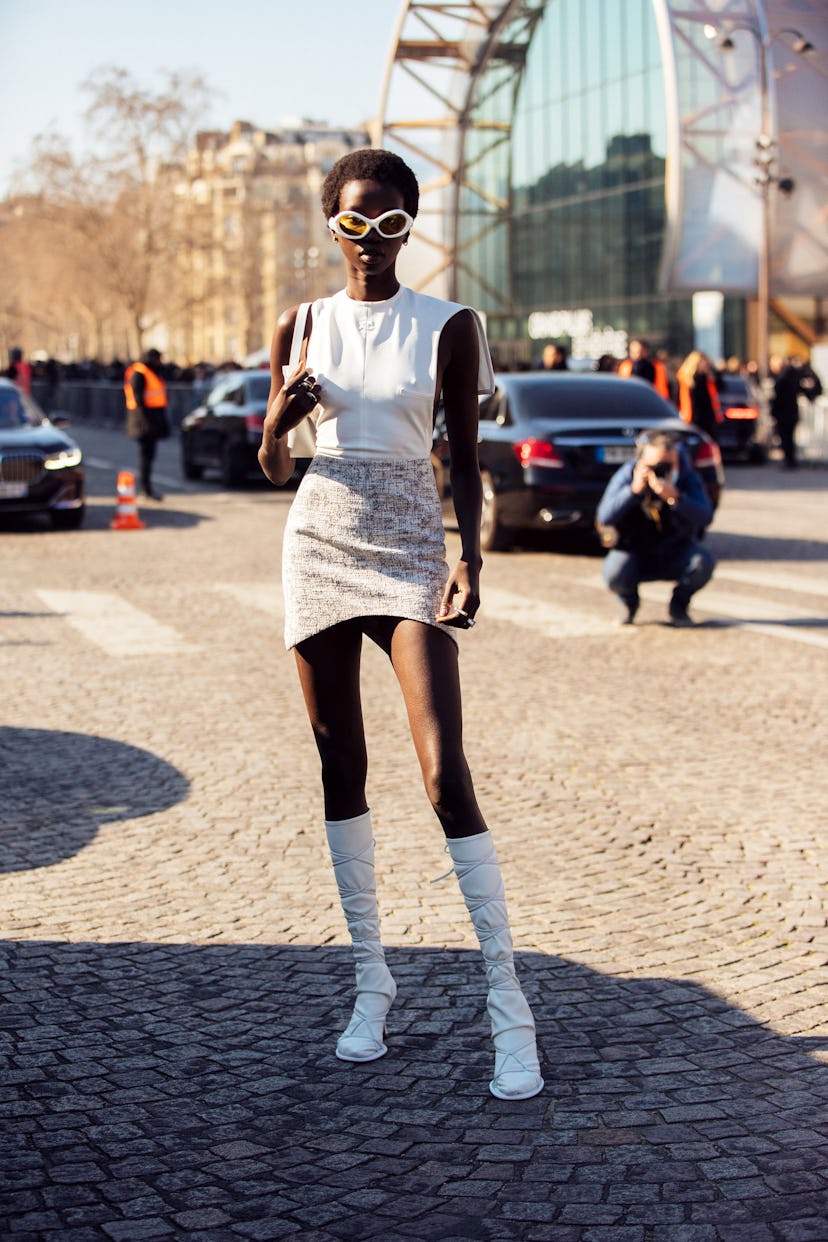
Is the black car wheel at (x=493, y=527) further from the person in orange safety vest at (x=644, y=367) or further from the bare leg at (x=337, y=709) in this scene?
the bare leg at (x=337, y=709)

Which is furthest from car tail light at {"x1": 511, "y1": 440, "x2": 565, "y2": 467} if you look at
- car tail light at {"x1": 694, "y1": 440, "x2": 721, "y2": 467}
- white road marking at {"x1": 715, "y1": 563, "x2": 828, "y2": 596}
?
white road marking at {"x1": 715, "y1": 563, "x2": 828, "y2": 596}

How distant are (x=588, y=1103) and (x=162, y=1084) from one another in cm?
89

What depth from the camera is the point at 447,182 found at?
55906 mm

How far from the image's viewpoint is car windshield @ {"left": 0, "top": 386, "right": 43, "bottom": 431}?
59.6 feet

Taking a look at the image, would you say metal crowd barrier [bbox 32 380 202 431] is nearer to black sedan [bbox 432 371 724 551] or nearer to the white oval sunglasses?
black sedan [bbox 432 371 724 551]

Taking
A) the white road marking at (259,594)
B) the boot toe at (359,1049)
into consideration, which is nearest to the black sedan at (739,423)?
the white road marking at (259,594)

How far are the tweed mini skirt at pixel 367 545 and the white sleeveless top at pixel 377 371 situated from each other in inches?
1.9

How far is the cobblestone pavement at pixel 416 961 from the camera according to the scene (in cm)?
322

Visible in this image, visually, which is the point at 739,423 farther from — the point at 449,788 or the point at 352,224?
the point at 449,788

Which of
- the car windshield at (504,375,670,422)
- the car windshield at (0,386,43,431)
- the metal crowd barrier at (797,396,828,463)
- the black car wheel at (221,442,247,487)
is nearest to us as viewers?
the car windshield at (504,375,670,422)

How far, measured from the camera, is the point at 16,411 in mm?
18406

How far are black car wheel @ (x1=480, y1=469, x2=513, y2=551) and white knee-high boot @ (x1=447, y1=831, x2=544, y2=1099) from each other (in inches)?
449

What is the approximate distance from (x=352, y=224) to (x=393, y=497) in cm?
56

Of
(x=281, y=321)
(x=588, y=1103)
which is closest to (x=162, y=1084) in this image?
(x=588, y=1103)
